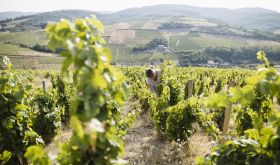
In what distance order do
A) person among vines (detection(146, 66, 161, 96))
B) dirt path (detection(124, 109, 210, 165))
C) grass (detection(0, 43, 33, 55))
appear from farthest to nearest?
grass (detection(0, 43, 33, 55)) < person among vines (detection(146, 66, 161, 96)) < dirt path (detection(124, 109, 210, 165))

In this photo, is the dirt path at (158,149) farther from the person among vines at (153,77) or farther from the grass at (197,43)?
the grass at (197,43)

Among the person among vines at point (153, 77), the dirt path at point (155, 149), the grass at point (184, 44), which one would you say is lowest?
the grass at point (184, 44)

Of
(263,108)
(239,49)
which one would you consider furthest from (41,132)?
(239,49)

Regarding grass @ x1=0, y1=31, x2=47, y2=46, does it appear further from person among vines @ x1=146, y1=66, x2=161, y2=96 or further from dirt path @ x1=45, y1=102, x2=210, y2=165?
dirt path @ x1=45, y1=102, x2=210, y2=165

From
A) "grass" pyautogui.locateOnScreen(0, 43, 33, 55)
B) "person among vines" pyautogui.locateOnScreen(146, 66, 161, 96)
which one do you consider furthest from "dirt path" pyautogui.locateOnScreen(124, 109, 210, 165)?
"grass" pyautogui.locateOnScreen(0, 43, 33, 55)

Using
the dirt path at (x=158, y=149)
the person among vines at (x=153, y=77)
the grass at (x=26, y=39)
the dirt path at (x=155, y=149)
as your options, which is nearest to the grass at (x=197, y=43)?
the grass at (x=26, y=39)

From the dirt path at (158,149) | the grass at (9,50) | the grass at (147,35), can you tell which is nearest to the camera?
the dirt path at (158,149)

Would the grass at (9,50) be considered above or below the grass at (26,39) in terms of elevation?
below

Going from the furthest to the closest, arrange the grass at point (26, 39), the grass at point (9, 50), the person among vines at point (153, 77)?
the grass at point (26, 39), the grass at point (9, 50), the person among vines at point (153, 77)

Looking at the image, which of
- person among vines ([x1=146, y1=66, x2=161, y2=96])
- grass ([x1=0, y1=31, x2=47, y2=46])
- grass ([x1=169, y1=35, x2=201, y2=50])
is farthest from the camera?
grass ([x1=169, y1=35, x2=201, y2=50])

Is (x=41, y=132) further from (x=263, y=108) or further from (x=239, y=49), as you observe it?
(x=239, y=49)

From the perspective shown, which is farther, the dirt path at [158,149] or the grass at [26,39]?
the grass at [26,39]

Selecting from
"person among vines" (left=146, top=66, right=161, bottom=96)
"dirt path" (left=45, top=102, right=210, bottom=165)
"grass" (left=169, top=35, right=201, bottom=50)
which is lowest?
"grass" (left=169, top=35, right=201, bottom=50)

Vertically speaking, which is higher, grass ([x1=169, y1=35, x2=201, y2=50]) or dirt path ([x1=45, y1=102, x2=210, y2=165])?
dirt path ([x1=45, y1=102, x2=210, y2=165])
